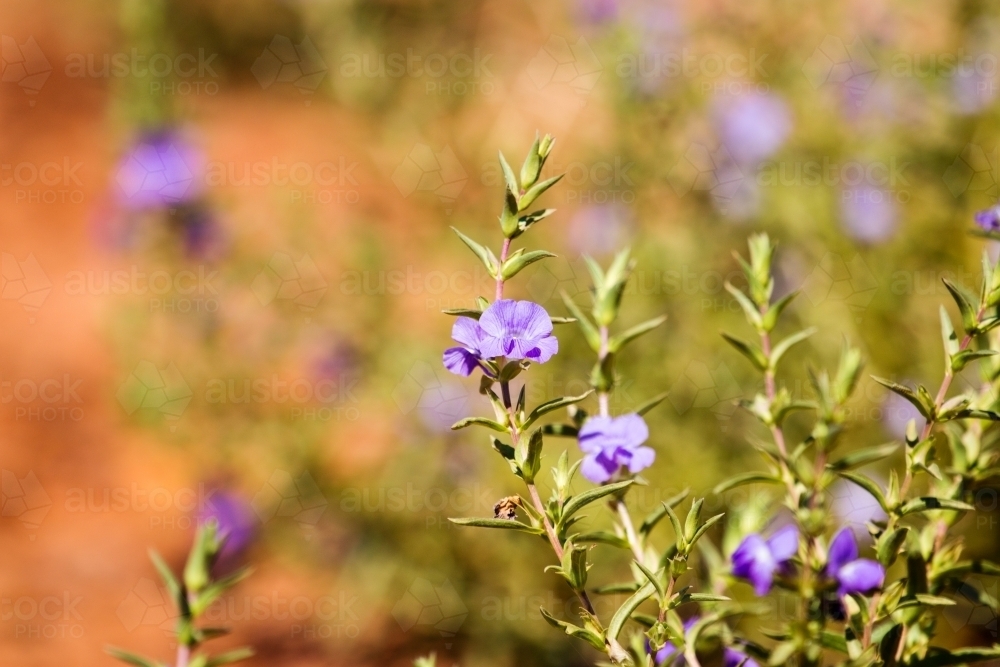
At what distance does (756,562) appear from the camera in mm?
958

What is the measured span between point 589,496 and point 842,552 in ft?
1.19

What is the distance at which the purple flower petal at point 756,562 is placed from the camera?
3.14 ft

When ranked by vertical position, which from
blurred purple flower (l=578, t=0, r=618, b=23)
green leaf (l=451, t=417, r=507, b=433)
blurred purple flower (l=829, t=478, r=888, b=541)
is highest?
blurred purple flower (l=578, t=0, r=618, b=23)

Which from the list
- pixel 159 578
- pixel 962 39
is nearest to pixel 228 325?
pixel 159 578

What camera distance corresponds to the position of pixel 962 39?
7.86 feet

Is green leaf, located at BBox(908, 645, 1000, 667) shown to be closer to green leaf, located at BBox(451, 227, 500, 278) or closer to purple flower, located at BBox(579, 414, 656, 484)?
purple flower, located at BBox(579, 414, 656, 484)

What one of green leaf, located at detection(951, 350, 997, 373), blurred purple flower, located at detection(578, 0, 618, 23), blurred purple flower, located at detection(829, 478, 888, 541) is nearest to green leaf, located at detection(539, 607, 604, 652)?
green leaf, located at detection(951, 350, 997, 373)

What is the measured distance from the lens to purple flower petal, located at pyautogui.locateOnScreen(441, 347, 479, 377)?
862 mm

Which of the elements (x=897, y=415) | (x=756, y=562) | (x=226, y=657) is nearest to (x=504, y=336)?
(x=756, y=562)

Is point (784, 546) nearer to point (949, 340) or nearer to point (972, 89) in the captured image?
point (949, 340)

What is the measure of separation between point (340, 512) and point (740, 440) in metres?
1.16

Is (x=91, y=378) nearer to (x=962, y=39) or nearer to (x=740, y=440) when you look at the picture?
(x=740, y=440)

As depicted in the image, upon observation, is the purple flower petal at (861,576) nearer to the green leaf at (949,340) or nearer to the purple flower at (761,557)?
the purple flower at (761,557)

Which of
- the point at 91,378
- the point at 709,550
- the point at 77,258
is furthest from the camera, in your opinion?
the point at 77,258
